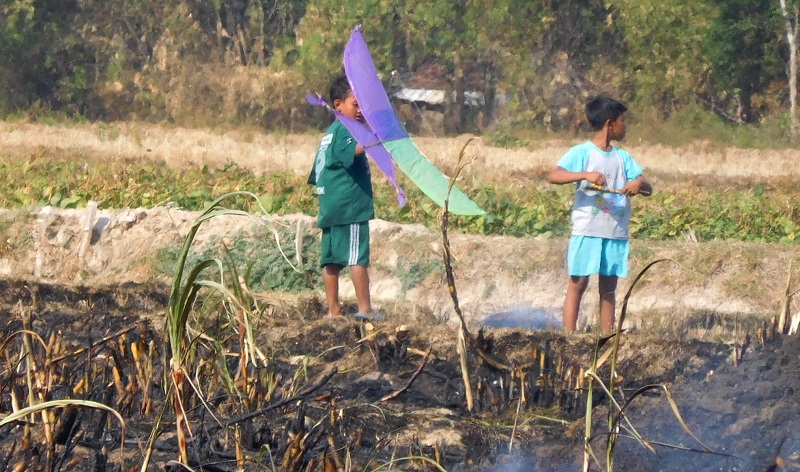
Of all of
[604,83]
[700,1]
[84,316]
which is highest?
[700,1]

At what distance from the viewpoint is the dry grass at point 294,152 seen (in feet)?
55.8

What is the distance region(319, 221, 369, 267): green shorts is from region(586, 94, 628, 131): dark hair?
1.31m

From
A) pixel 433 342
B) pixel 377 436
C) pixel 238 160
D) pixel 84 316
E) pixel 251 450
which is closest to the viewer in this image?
pixel 251 450

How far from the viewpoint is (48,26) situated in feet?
101

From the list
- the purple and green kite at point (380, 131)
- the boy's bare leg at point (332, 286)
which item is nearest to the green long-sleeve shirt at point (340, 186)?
the purple and green kite at point (380, 131)

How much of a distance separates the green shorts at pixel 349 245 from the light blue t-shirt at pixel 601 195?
3.68 ft

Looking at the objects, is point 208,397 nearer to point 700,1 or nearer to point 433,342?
point 433,342

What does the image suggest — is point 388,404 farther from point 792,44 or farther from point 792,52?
point 792,44

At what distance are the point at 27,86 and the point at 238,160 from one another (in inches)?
625

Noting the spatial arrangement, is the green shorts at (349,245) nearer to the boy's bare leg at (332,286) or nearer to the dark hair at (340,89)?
the boy's bare leg at (332,286)

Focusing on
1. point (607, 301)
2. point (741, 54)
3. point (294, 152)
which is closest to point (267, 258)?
point (607, 301)

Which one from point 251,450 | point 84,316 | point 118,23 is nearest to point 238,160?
point 84,316

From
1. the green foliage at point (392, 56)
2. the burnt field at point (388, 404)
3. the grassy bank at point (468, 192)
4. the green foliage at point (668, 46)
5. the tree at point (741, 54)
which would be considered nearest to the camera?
the burnt field at point (388, 404)

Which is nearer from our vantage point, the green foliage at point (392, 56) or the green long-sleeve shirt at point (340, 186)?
the green long-sleeve shirt at point (340, 186)
